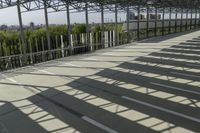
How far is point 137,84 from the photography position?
412 inches

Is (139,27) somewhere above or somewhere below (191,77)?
above

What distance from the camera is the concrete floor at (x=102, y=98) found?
6664 millimetres

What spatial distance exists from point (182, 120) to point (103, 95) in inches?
126

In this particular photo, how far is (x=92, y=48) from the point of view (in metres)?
22.6

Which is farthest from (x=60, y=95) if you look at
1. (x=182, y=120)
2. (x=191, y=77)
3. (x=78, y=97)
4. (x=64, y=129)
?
(x=191, y=77)

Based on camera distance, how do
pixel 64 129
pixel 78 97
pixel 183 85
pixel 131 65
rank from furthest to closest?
pixel 131 65 < pixel 183 85 < pixel 78 97 < pixel 64 129

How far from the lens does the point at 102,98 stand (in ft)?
29.0

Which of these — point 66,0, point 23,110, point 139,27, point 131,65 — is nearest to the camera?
point 23,110

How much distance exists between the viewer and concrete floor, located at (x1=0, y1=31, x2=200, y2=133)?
6.66m

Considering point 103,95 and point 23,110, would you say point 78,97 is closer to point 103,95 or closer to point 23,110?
point 103,95

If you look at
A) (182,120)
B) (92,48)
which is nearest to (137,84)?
(182,120)

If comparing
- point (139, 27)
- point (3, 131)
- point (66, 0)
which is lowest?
point (3, 131)

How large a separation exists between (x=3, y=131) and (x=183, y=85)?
22.8 feet

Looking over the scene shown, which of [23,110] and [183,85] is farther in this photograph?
[183,85]
